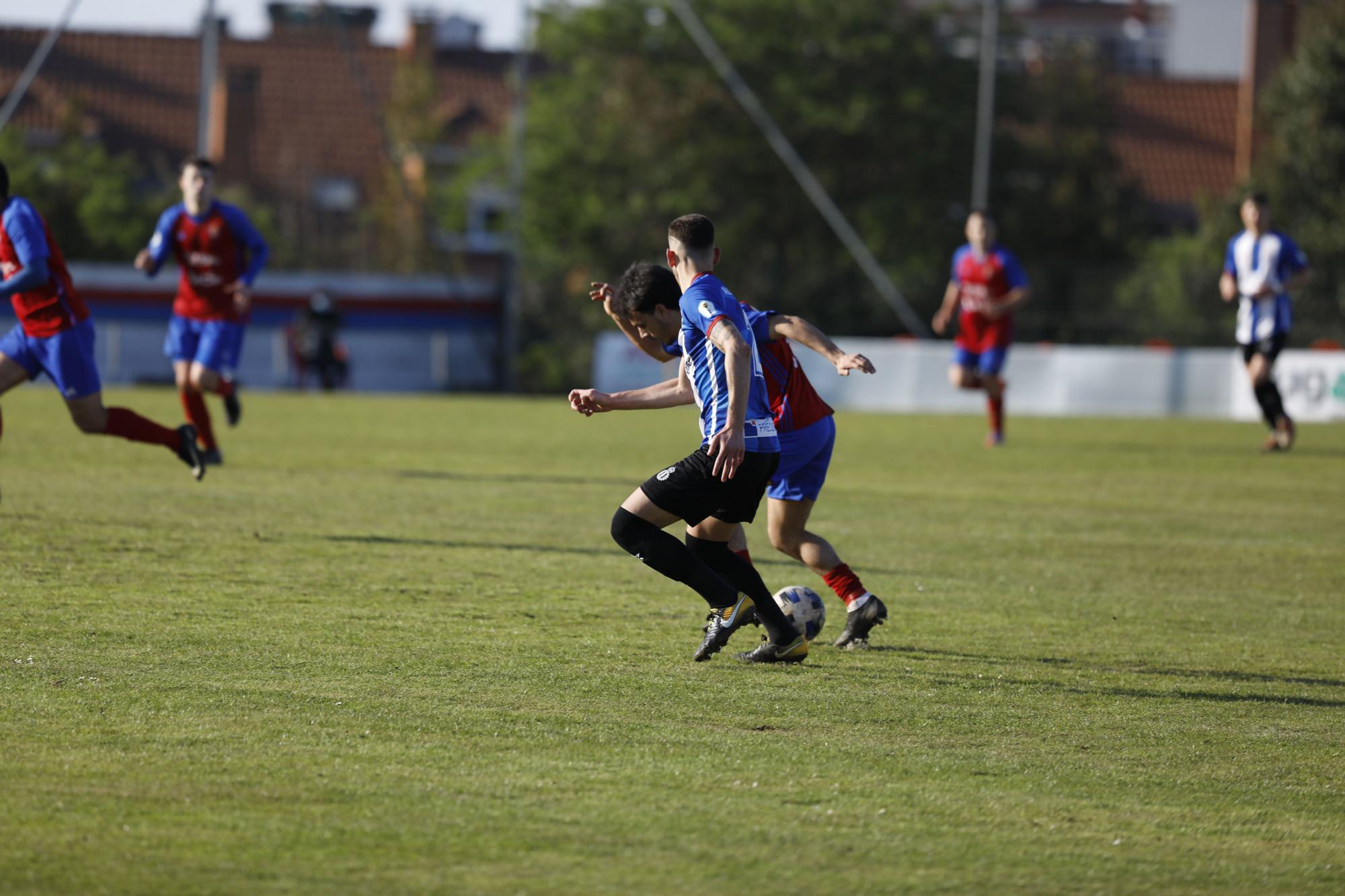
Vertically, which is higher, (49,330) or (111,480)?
(49,330)

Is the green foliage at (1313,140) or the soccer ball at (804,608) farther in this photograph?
the green foliage at (1313,140)

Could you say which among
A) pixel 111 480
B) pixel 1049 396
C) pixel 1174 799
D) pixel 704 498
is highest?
pixel 704 498

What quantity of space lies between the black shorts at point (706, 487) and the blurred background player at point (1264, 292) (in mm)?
11144

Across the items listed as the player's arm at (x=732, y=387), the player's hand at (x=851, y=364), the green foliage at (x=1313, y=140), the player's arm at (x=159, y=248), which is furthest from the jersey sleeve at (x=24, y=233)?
the green foliage at (x=1313, y=140)

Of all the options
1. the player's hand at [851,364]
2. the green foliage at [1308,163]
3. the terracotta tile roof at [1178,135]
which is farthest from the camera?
the terracotta tile roof at [1178,135]

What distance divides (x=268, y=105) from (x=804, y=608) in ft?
154

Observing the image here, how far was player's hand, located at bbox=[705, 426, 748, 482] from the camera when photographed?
5961 mm

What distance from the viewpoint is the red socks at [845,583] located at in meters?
6.90

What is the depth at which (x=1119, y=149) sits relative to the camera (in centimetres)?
5353

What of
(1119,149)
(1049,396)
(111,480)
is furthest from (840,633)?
(1119,149)

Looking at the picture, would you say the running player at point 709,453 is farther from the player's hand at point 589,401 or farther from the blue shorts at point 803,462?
the blue shorts at point 803,462

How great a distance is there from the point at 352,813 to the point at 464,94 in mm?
53239

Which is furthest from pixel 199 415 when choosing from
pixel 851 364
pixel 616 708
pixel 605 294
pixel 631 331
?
A: pixel 616 708

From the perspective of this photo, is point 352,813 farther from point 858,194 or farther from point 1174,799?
point 858,194
